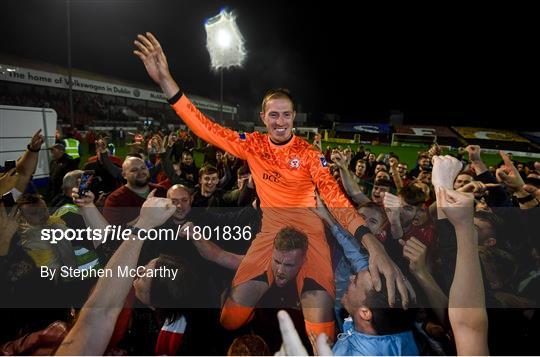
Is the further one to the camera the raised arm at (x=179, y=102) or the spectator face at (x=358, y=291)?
the raised arm at (x=179, y=102)

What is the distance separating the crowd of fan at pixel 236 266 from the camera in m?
2.36

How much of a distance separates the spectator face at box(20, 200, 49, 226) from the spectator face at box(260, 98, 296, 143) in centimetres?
259

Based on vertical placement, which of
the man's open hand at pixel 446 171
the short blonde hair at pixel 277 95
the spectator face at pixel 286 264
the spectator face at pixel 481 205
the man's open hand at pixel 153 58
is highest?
the man's open hand at pixel 153 58

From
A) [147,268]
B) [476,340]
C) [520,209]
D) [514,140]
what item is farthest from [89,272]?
[514,140]

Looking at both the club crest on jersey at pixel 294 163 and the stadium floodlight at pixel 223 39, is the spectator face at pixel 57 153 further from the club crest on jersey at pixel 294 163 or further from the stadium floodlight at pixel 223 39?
the stadium floodlight at pixel 223 39

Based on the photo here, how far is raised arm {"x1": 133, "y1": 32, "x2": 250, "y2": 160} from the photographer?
9.79 ft

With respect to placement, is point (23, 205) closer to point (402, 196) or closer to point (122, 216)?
point (122, 216)

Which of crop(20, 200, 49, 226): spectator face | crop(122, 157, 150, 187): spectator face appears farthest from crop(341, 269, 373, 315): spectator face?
crop(122, 157, 150, 187): spectator face

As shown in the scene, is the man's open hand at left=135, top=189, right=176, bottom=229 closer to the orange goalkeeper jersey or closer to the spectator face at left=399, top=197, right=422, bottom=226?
the orange goalkeeper jersey

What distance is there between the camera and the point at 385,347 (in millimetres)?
2324

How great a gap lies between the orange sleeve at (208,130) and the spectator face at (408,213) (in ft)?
7.19

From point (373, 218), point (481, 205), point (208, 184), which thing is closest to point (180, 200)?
point (208, 184)

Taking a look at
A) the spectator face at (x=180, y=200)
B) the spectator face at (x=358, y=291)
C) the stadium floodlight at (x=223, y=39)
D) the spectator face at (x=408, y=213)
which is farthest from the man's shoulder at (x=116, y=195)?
the stadium floodlight at (x=223, y=39)

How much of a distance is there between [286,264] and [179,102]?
1.79 metres
